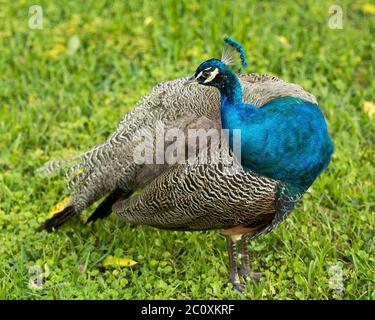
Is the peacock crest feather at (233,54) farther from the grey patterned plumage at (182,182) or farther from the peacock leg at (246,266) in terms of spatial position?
the peacock leg at (246,266)

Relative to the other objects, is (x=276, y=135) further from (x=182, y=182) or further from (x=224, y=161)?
(x=182, y=182)

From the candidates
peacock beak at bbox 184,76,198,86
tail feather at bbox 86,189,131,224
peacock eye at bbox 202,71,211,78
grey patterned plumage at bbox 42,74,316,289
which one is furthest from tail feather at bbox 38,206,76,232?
peacock eye at bbox 202,71,211,78

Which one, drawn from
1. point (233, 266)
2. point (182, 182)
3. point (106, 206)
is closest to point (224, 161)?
point (182, 182)

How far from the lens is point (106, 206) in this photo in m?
4.15

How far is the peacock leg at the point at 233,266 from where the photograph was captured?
3902mm

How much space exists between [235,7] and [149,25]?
28.3 inches

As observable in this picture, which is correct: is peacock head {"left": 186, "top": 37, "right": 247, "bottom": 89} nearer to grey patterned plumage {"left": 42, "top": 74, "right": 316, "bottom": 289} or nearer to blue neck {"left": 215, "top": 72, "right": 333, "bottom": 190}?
blue neck {"left": 215, "top": 72, "right": 333, "bottom": 190}

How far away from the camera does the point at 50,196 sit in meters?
4.53

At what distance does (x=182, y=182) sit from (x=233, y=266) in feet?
2.13

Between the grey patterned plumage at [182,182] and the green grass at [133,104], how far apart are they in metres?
0.22

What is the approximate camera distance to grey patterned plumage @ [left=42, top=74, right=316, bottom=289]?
3.45 metres

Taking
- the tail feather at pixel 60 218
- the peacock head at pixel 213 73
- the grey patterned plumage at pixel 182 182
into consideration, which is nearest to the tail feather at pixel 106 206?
the grey patterned plumage at pixel 182 182

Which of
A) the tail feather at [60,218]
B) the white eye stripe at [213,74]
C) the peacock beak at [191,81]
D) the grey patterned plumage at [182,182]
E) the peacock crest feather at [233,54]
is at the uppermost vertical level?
the peacock crest feather at [233,54]

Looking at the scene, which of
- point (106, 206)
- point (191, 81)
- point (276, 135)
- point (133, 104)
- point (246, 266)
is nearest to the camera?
point (276, 135)
